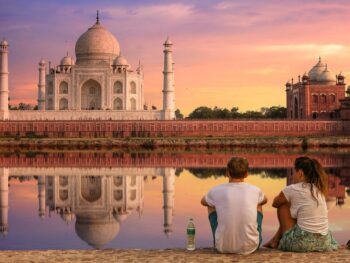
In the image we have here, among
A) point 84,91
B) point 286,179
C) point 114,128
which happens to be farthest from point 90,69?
point 286,179

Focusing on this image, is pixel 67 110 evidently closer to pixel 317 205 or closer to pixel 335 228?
pixel 335 228

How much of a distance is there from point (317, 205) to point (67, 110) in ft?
141

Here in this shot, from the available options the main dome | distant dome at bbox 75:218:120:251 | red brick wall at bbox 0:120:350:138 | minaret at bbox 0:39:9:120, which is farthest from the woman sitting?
the main dome

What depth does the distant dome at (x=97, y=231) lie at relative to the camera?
877 centimetres

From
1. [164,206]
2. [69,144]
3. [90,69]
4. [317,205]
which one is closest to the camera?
[317,205]

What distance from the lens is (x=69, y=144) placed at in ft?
126

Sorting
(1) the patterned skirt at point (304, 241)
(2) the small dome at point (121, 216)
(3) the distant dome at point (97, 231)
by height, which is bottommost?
(3) the distant dome at point (97, 231)

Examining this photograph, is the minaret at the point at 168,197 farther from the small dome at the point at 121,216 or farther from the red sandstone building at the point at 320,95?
the red sandstone building at the point at 320,95

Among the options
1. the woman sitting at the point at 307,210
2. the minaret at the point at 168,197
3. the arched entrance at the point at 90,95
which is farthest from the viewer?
the arched entrance at the point at 90,95

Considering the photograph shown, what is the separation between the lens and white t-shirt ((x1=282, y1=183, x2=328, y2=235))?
6120 mm

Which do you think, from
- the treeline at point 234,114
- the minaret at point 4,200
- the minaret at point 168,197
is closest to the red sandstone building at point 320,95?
the treeline at point 234,114

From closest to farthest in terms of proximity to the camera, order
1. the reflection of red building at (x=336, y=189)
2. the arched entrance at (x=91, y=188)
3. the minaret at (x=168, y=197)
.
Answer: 1. the minaret at (x=168, y=197)
2. the reflection of red building at (x=336, y=189)
3. the arched entrance at (x=91, y=188)

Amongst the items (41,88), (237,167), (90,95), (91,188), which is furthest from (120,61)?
(237,167)

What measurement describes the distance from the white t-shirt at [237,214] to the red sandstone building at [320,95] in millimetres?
46302
